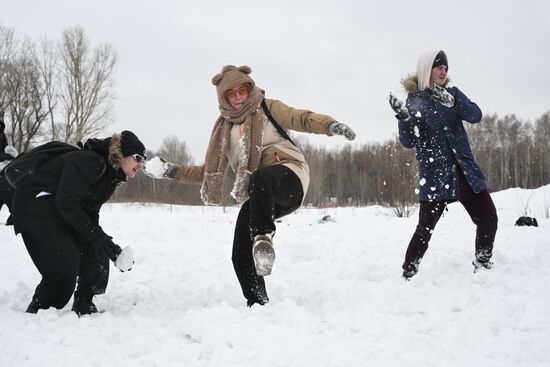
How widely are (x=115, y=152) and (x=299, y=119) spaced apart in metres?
1.38

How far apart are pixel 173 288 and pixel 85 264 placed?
84cm

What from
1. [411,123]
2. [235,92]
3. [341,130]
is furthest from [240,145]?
[411,123]

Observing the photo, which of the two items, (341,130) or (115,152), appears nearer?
(341,130)

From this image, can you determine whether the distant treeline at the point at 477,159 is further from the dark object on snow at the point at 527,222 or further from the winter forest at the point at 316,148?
the dark object on snow at the point at 527,222

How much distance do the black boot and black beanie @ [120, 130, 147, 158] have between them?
108 centimetres

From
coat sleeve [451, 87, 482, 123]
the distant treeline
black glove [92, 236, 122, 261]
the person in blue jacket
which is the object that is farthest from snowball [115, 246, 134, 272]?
the distant treeline

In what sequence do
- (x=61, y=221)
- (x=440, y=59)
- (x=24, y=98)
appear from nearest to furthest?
(x=61, y=221) < (x=440, y=59) < (x=24, y=98)

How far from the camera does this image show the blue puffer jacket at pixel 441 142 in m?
3.23

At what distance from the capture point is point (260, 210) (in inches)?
102

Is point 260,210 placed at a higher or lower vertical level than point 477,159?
lower

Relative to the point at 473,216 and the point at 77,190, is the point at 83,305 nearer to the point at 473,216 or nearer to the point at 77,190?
the point at 77,190

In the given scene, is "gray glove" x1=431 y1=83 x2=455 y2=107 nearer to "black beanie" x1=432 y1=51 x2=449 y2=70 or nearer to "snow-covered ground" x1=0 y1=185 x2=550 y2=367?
"black beanie" x1=432 y1=51 x2=449 y2=70

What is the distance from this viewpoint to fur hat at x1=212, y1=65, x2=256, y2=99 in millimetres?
2986

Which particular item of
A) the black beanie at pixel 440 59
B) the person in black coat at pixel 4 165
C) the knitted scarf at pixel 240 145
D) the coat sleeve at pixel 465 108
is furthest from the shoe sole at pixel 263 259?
the person in black coat at pixel 4 165
